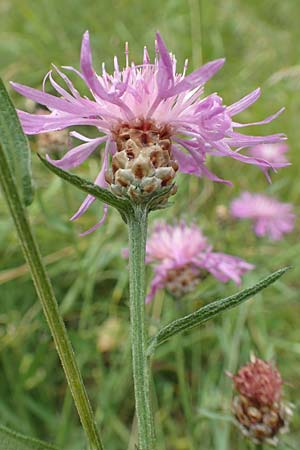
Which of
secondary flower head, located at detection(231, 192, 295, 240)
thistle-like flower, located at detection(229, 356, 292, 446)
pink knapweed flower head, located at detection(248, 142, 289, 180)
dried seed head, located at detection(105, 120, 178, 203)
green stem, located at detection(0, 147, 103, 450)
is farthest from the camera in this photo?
pink knapweed flower head, located at detection(248, 142, 289, 180)

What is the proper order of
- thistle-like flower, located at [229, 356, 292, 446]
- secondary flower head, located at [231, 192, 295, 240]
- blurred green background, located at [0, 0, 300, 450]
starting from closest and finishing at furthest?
thistle-like flower, located at [229, 356, 292, 446] < blurred green background, located at [0, 0, 300, 450] < secondary flower head, located at [231, 192, 295, 240]

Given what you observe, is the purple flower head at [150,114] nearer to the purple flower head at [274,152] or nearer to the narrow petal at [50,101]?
the narrow petal at [50,101]

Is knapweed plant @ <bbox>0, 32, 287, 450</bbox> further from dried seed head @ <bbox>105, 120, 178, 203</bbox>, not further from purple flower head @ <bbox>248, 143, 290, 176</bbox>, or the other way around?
purple flower head @ <bbox>248, 143, 290, 176</bbox>

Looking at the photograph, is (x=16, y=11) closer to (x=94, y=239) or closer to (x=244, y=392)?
(x=94, y=239)

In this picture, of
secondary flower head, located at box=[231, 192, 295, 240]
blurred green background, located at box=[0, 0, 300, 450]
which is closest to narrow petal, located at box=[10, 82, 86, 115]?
blurred green background, located at box=[0, 0, 300, 450]

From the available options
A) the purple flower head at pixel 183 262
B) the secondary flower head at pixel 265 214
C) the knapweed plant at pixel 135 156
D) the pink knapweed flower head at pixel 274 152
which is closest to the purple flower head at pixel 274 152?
the pink knapweed flower head at pixel 274 152

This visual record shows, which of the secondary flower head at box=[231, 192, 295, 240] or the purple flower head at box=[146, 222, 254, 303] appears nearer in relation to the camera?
the purple flower head at box=[146, 222, 254, 303]

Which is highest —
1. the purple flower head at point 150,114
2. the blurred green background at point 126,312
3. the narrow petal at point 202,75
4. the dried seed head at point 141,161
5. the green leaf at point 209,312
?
Result: the narrow petal at point 202,75
